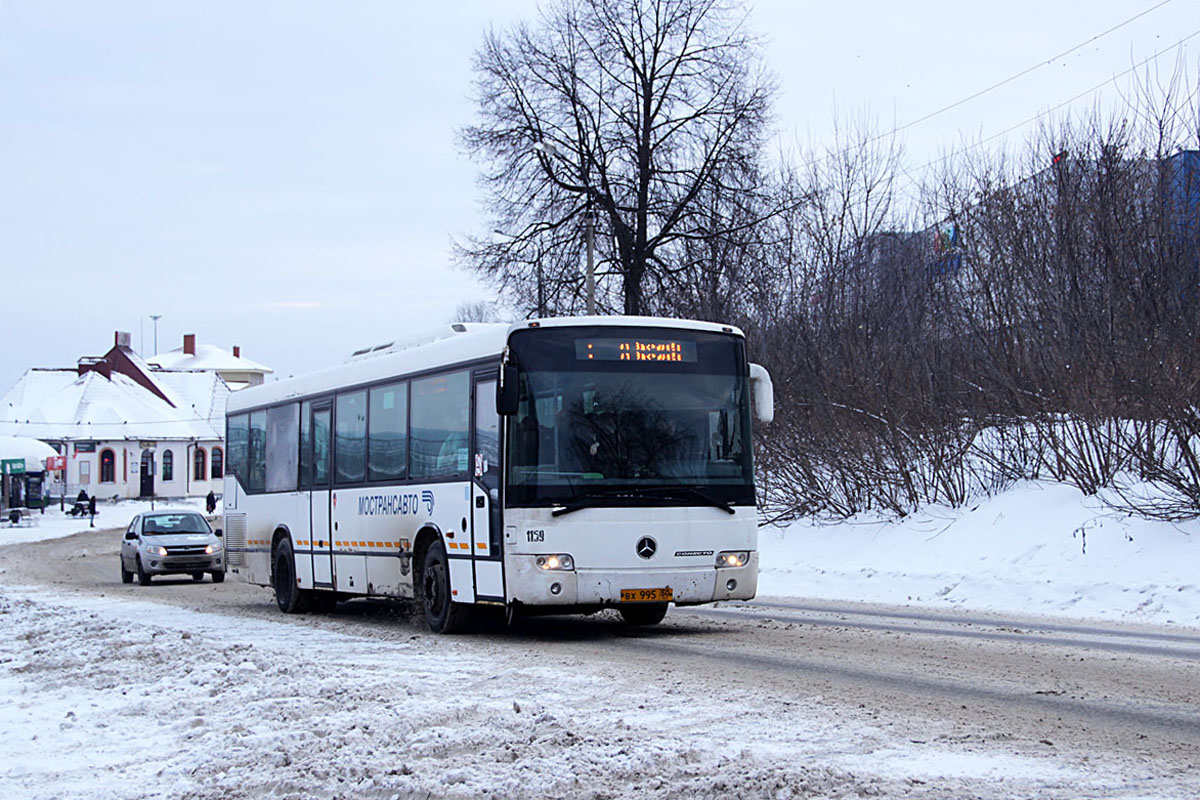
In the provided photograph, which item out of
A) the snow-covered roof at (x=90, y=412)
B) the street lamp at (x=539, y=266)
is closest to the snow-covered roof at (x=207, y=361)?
the snow-covered roof at (x=90, y=412)

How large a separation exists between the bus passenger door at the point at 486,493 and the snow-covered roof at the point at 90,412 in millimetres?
88554

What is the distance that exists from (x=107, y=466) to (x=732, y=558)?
91.2m

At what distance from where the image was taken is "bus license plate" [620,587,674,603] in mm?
13672

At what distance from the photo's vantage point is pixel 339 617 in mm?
18984

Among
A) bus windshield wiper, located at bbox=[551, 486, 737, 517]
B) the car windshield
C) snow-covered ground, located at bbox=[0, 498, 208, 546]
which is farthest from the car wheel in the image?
snow-covered ground, located at bbox=[0, 498, 208, 546]

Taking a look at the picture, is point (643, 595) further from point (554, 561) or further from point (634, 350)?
point (634, 350)

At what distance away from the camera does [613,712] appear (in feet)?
29.4

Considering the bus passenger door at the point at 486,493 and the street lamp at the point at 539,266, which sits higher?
the street lamp at the point at 539,266

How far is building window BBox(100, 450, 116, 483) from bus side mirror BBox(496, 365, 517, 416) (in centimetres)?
9046

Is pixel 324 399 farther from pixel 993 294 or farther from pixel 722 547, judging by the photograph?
pixel 993 294

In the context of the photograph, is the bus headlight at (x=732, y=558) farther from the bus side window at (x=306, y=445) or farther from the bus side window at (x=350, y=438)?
the bus side window at (x=306, y=445)

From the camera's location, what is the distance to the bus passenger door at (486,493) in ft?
45.4

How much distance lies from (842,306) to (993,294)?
15.1ft

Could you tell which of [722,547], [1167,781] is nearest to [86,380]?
[722,547]
